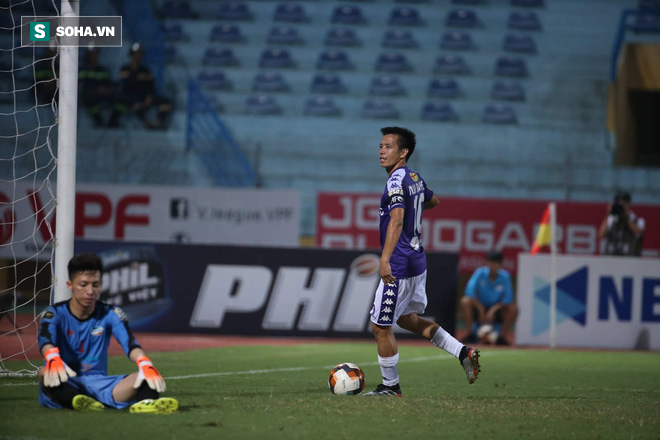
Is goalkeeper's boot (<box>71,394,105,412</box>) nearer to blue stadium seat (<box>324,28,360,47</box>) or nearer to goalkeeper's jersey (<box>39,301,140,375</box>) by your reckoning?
goalkeeper's jersey (<box>39,301,140,375</box>)

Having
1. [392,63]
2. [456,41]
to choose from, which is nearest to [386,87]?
[392,63]

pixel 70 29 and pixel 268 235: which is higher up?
pixel 70 29

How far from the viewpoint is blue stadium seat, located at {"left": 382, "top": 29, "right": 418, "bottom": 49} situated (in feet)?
74.5

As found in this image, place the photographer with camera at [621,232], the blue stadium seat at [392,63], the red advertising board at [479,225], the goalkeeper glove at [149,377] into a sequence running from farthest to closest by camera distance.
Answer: the blue stadium seat at [392,63]
the red advertising board at [479,225]
the photographer with camera at [621,232]
the goalkeeper glove at [149,377]

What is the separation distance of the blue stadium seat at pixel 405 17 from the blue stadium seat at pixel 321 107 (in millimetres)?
3325

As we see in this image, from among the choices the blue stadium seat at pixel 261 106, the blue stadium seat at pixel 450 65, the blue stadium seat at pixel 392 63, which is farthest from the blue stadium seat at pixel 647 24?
the blue stadium seat at pixel 261 106

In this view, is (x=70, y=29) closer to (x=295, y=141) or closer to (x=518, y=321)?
(x=518, y=321)

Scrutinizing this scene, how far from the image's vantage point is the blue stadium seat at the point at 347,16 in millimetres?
23219

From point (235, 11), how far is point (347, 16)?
113 inches

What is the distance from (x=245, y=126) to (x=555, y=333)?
359 inches

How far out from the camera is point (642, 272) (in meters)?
14.6

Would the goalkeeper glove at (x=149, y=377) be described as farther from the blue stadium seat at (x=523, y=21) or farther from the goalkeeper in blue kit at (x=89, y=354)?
the blue stadium seat at (x=523, y=21)

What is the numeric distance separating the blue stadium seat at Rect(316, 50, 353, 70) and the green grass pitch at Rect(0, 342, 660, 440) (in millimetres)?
12189

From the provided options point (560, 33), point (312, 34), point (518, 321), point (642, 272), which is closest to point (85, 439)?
point (518, 321)
